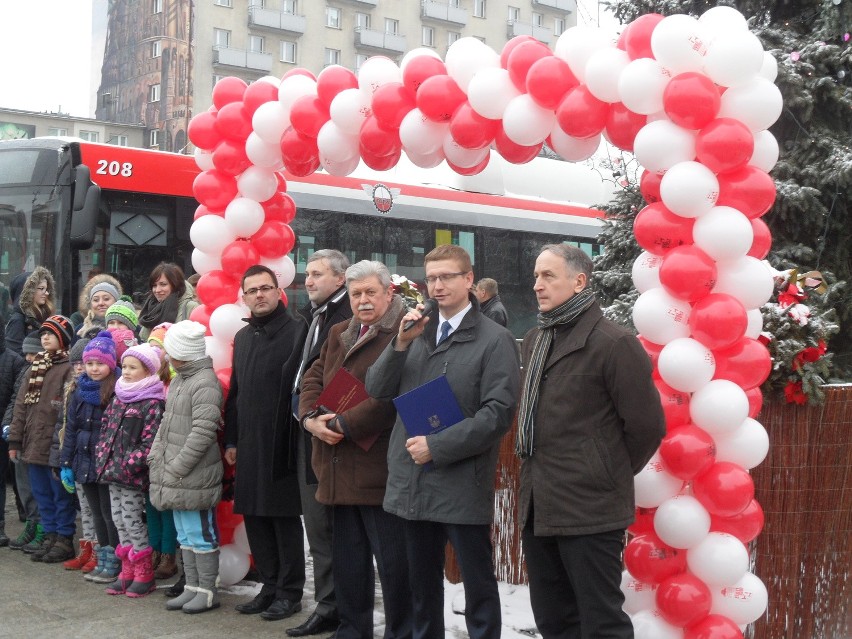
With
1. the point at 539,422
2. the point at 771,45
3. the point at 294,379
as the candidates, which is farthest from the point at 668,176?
the point at 771,45

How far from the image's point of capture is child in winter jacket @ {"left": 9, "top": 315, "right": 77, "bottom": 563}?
24.6 ft

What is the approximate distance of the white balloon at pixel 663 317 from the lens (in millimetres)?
4926

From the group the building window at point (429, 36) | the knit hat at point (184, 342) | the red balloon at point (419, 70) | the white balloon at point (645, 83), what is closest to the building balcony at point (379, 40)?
the building window at point (429, 36)

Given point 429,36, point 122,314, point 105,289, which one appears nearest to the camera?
point 122,314

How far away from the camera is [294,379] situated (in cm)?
605

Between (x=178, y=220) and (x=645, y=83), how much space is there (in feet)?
26.0

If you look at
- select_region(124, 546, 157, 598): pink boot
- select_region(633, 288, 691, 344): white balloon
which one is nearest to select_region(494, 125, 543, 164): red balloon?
select_region(633, 288, 691, 344): white balloon

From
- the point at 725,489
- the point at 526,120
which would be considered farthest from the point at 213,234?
the point at 725,489

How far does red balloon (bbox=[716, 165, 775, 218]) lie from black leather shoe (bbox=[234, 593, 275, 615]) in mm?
3455

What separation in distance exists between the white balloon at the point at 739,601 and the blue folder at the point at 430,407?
149 centimetres

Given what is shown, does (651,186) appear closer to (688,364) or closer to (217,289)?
(688,364)

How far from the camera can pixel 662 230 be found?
5.01 m

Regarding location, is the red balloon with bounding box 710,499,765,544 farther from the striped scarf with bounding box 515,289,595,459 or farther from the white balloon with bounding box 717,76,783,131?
the white balloon with bounding box 717,76,783,131

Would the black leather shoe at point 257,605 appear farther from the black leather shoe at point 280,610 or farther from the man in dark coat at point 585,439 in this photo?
the man in dark coat at point 585,439
